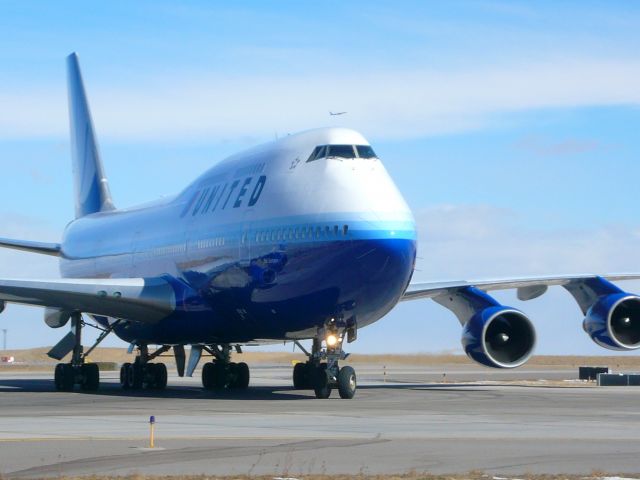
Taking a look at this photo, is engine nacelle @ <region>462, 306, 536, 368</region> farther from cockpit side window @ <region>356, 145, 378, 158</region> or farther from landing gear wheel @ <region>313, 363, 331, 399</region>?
cockpit side window @ <region>356, 145, 378, 158</region>

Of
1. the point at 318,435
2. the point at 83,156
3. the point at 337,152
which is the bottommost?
the point at 318,435

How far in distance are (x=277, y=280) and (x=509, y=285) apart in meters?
9.56

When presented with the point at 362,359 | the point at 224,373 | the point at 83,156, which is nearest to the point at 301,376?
Result: the point at 224,373

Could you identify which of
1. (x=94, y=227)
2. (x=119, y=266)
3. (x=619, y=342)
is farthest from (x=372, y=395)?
(x=94, y=227)

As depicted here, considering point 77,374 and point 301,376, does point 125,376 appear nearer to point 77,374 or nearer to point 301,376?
point 77,374

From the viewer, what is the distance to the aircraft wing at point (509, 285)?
33.6 m

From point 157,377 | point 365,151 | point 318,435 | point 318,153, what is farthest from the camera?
point 157,377

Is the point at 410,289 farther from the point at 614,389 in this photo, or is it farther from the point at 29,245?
the point at 29,245

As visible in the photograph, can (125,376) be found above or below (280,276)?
below

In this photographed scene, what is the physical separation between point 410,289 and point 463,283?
1.42 m

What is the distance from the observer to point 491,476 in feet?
42.9

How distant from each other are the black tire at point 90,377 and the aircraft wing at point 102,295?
157 cm

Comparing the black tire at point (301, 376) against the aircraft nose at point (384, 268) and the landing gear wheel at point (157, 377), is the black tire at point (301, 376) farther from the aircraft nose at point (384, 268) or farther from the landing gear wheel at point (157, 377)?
the aircraft nose at point (384, 268)

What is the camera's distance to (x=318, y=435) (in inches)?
701
